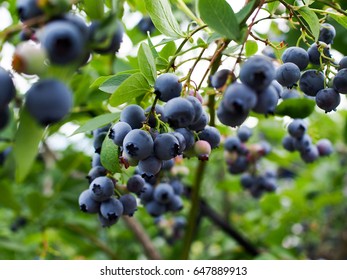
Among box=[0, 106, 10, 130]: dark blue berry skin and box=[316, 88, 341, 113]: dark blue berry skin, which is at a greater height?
box=[0, 106, 10, 130]: dark blue berry skin

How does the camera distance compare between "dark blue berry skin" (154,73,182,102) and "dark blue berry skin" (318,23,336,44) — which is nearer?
"dark blue berry skin" (154,73,182,102)

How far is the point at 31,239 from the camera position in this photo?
2.18 meters

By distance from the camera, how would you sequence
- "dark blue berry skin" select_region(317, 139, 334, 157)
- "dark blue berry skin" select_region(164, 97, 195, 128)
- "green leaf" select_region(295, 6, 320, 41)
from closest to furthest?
"dark blue berry skin" select_region(164, 97, 195, 128)
"green leaf" select_region(295, 6, 320, 41)
"dark blue berry skin" select_region(317, 139, 334, 157)

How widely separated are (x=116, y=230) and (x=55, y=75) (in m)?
2.30

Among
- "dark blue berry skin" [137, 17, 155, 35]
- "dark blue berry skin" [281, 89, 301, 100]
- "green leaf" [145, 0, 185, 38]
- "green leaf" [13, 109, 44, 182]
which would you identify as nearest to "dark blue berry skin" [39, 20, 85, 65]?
"green leaf" [13, 109, 44, 182]

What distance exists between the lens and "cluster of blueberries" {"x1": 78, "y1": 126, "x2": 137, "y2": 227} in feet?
3.45

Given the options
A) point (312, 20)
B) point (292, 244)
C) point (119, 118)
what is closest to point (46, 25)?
point (119, 118)

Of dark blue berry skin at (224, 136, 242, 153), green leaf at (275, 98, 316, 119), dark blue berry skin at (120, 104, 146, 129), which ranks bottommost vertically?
dark blue berry skin at (224, 136, 242, 153)

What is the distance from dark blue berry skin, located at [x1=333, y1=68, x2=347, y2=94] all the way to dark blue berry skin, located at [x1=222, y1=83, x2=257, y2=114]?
0.36 m

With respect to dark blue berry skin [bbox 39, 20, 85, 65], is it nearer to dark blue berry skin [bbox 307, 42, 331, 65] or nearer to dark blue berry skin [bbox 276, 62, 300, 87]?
dark blue berry skin [bbox 276, 62, 300, 87]

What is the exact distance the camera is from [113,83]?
970 millimetres

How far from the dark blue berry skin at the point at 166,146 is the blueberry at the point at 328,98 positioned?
1.13ft

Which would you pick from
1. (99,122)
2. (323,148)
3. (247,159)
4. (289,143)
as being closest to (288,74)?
(99,122)

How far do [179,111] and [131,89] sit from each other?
0.14 meters
